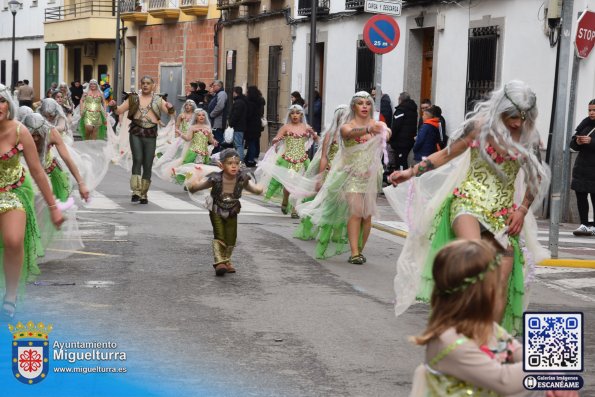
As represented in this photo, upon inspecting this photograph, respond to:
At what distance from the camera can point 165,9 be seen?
40656 mm

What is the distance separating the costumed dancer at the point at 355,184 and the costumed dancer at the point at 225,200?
1470mm

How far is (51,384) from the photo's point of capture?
20.8 ft

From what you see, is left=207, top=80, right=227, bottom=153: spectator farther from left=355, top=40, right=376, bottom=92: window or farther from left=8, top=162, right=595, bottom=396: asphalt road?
left=8, top=162, right=595, bottom=396: asphalt road

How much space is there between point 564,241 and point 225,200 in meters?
5.80

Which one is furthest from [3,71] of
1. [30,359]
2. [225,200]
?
[30,359]

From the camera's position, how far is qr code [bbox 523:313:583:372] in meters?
2.96

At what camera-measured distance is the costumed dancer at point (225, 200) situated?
409 inches

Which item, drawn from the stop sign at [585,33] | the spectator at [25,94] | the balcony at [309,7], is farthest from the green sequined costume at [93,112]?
the stop sign at [585,33]

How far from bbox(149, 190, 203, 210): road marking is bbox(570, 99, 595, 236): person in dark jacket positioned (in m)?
5.21

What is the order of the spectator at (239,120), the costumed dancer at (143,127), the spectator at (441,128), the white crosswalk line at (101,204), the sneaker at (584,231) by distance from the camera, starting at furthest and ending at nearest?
the spectator at (239,120)
the spectator at (441,128)
the costumed dancer at (143,127)
the white crosswalk line at (101,204)
the sneaker at (584,231)

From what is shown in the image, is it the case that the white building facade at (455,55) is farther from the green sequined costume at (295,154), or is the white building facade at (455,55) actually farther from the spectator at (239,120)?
the green sequined costume at (295,154)

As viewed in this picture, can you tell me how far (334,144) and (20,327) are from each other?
627cm

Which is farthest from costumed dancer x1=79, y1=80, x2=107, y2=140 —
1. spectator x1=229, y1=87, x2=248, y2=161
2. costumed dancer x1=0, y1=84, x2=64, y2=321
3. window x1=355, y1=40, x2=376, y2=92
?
costumed dancer x1=0, y1=84, x2=64, y2=321

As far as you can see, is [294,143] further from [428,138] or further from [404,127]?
[404,127]
